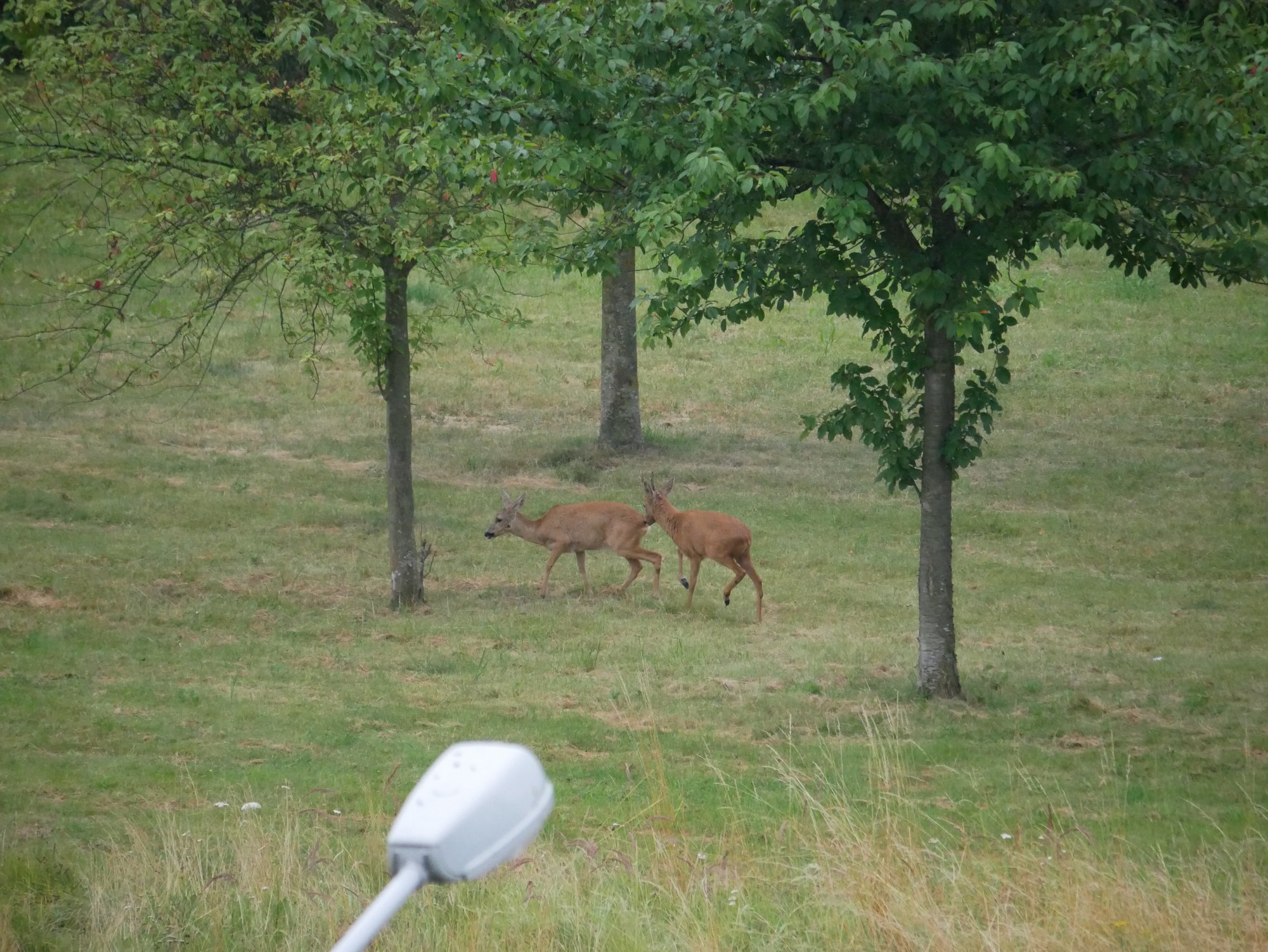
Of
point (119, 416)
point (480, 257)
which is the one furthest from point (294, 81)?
point (119, 416)

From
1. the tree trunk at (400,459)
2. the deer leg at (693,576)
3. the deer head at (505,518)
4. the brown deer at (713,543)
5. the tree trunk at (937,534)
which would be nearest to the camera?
the tree trunk at (937,534)

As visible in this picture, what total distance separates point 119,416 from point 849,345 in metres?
14.0

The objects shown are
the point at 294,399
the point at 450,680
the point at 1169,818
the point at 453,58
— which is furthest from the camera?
the point at 294,399

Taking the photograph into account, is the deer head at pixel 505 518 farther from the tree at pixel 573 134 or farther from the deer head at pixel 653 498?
the tree at pixel 573 134

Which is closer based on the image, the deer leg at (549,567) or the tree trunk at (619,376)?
the deer leg at (549,567)

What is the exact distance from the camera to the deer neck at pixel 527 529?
15641mm

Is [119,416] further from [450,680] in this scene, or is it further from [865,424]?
[865,424]

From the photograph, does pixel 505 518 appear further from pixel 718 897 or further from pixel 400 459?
pixel 718 897

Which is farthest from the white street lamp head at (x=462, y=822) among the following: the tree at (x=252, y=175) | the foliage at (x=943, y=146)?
the tree at (x=252, y=175)

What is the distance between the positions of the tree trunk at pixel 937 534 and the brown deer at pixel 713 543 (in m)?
3.09

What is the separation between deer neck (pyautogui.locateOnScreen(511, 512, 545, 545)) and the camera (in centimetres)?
1564

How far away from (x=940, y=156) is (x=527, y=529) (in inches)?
297

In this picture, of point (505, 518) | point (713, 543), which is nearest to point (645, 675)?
point (713, 543)

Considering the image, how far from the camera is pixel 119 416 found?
23312mm
